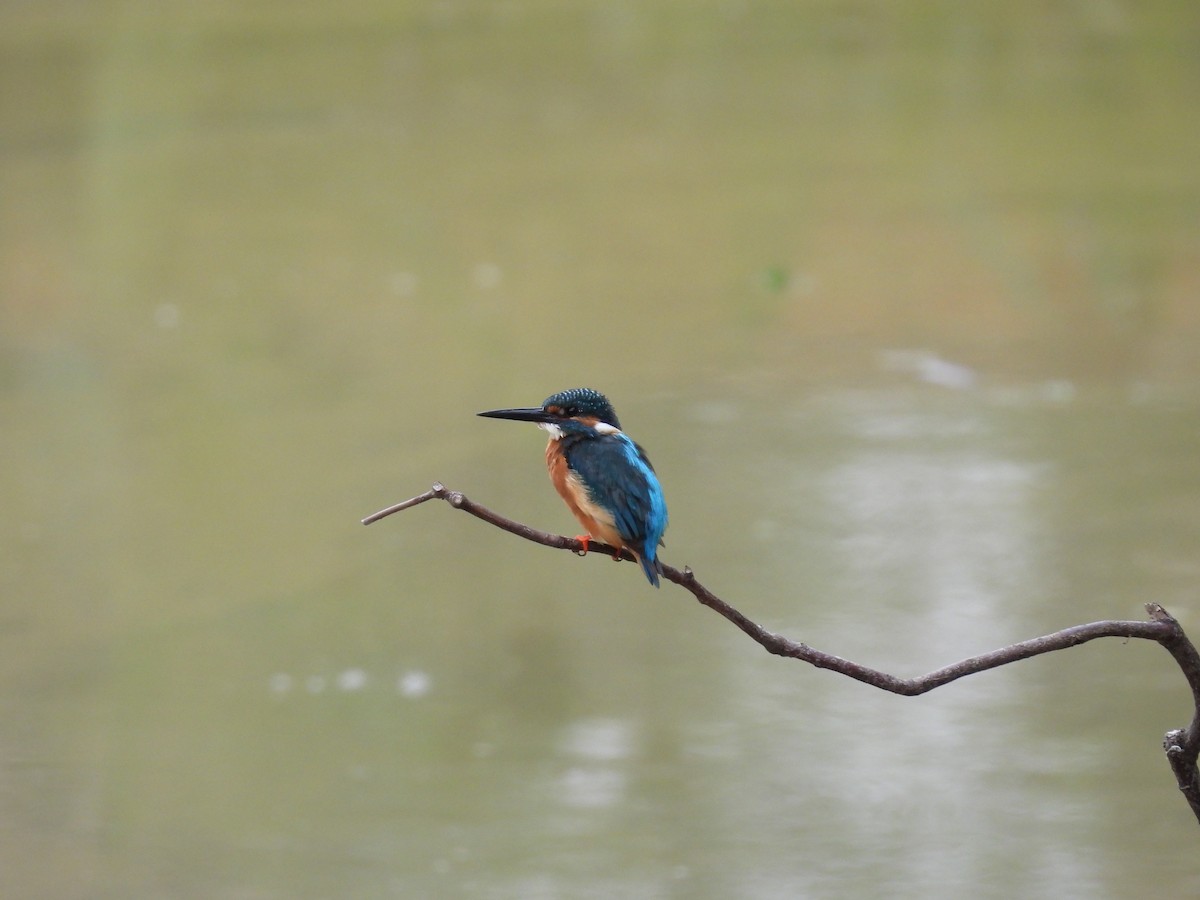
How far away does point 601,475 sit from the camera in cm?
117

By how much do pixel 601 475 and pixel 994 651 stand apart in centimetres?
38

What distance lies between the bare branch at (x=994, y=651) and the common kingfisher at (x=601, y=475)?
206 mm

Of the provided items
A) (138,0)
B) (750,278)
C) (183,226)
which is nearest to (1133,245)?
(750,278)

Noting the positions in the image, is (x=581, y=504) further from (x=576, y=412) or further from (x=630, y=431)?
(x=630, y=431)

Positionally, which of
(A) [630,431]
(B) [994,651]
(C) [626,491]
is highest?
(A) [630,431]

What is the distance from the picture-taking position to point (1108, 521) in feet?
8.37

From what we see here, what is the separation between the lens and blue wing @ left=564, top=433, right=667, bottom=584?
1150 mm

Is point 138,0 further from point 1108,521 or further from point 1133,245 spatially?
point 1108,521

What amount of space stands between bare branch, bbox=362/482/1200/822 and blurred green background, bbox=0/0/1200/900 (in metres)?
1.00

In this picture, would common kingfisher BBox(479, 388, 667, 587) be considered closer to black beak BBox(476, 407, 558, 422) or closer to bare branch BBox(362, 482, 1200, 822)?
black beak BBox(476, 407, 558, 422)

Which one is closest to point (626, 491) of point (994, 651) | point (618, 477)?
point (618, 477)

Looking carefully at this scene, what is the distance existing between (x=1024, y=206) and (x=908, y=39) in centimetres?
147

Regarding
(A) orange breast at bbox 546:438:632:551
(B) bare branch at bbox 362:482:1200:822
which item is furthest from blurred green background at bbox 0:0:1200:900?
(B) bare branch at bbox 362:482:1200:822

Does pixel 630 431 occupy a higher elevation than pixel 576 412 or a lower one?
higher
